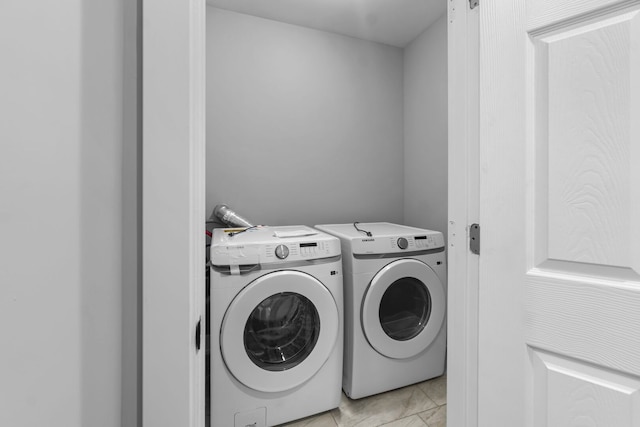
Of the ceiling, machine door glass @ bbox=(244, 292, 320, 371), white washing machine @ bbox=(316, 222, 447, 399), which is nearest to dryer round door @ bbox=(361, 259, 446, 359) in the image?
white washing machine @ bbox=(316, 222, 447, 399)

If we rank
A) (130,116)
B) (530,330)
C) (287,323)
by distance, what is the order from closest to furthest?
1. (130,116)
2. (530,330)
3. (287,323)

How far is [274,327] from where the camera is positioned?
1.45m

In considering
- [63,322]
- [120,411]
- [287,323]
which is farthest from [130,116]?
[287,323]

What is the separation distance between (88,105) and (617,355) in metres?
0.98

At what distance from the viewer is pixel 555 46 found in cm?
66

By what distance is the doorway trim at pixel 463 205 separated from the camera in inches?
32.9

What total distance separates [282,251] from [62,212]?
42.6 inches

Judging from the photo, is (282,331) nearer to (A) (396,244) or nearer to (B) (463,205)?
(A) (396,244)

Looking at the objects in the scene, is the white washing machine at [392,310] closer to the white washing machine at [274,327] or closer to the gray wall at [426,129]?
the white washing machine at [274,327]

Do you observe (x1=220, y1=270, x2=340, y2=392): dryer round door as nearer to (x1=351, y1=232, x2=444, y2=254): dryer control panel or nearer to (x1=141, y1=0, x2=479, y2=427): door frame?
(x1=351, y1=232, x2=444, y2=254): dryer control panel

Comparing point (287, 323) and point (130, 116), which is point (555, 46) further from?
point (287, 323)

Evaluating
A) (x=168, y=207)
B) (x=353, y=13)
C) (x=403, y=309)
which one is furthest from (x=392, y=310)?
(x=353, y=13)

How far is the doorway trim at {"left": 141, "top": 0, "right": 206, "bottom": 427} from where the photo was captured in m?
0.38

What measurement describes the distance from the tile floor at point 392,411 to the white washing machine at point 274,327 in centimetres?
7
